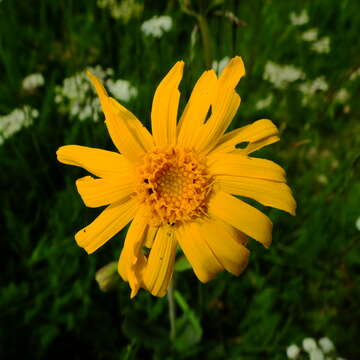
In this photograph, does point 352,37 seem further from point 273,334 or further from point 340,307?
point 273,334

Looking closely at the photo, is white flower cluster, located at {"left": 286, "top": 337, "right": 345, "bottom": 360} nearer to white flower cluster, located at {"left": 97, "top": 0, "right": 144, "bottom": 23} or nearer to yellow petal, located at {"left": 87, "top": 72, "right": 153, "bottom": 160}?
yellow petal, located at {"left": 87, "top": 72, "right": 153, "bottom": 160}

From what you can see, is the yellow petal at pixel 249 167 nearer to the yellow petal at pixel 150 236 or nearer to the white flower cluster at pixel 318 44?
the yellow petal at pixel 150 236

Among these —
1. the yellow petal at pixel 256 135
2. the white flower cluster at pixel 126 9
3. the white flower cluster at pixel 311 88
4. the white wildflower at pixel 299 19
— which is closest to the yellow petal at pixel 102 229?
the yellow petal at pixel 256 135

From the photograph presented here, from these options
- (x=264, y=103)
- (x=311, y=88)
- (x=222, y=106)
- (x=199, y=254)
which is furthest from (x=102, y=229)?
(x=311, y=88)

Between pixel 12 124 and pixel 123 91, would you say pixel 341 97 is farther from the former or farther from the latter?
pixel 12 124

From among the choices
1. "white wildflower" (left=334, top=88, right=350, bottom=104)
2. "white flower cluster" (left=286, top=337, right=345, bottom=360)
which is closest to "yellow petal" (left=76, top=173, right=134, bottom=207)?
"white flower cluster" (left=286, top=337, right=345, bottom=360)

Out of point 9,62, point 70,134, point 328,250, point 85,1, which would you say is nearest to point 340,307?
point 328,250
